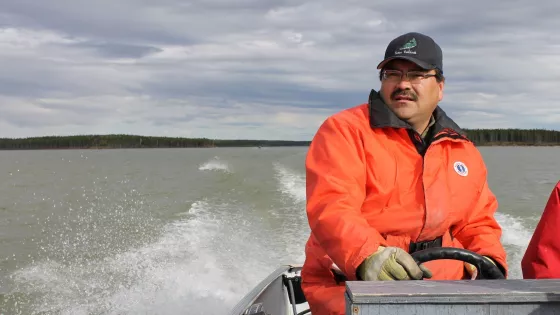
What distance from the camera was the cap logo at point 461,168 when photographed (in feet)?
8.61

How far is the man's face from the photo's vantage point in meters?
2.52

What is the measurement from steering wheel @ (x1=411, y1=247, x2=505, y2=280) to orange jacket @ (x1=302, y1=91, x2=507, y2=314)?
0.47 feet

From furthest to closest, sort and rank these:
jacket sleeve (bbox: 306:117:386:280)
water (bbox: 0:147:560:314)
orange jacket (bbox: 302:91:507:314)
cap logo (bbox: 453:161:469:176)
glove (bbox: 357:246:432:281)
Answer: water (bbox: 0:147:560:314), cap logo (bbox: 453:161:469:176), orange jacket (bbox: 302:91:507:314), jacket sleeve (bbox: 306:117:386:280), glove (bbox: 357:246:432:281)

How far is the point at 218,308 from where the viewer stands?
619 centimetres

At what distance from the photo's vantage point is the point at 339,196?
227cm

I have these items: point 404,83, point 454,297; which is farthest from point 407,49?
point 454,297

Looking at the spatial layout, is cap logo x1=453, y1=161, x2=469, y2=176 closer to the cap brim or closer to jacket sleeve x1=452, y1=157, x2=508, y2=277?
jacket sleeve x1=452, y1=157, x2=508, y2=277

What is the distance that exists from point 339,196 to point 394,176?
0.99 feet

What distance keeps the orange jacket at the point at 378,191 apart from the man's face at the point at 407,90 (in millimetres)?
62

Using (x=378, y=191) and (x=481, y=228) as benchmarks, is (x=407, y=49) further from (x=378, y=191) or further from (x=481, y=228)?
(x=481, y=228)

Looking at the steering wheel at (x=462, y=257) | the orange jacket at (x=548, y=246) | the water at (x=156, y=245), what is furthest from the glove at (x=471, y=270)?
the water at (x=156, y=245)

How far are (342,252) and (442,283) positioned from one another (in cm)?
55

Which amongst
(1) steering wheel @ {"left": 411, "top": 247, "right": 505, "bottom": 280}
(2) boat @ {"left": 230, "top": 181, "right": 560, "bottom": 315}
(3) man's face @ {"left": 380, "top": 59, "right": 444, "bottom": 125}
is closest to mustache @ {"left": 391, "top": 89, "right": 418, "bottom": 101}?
(3) man's face @ {"left": 380, "top": 59, "right": 444, "bottom": 125}

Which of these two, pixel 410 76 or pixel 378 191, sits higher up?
pixel 410 76
